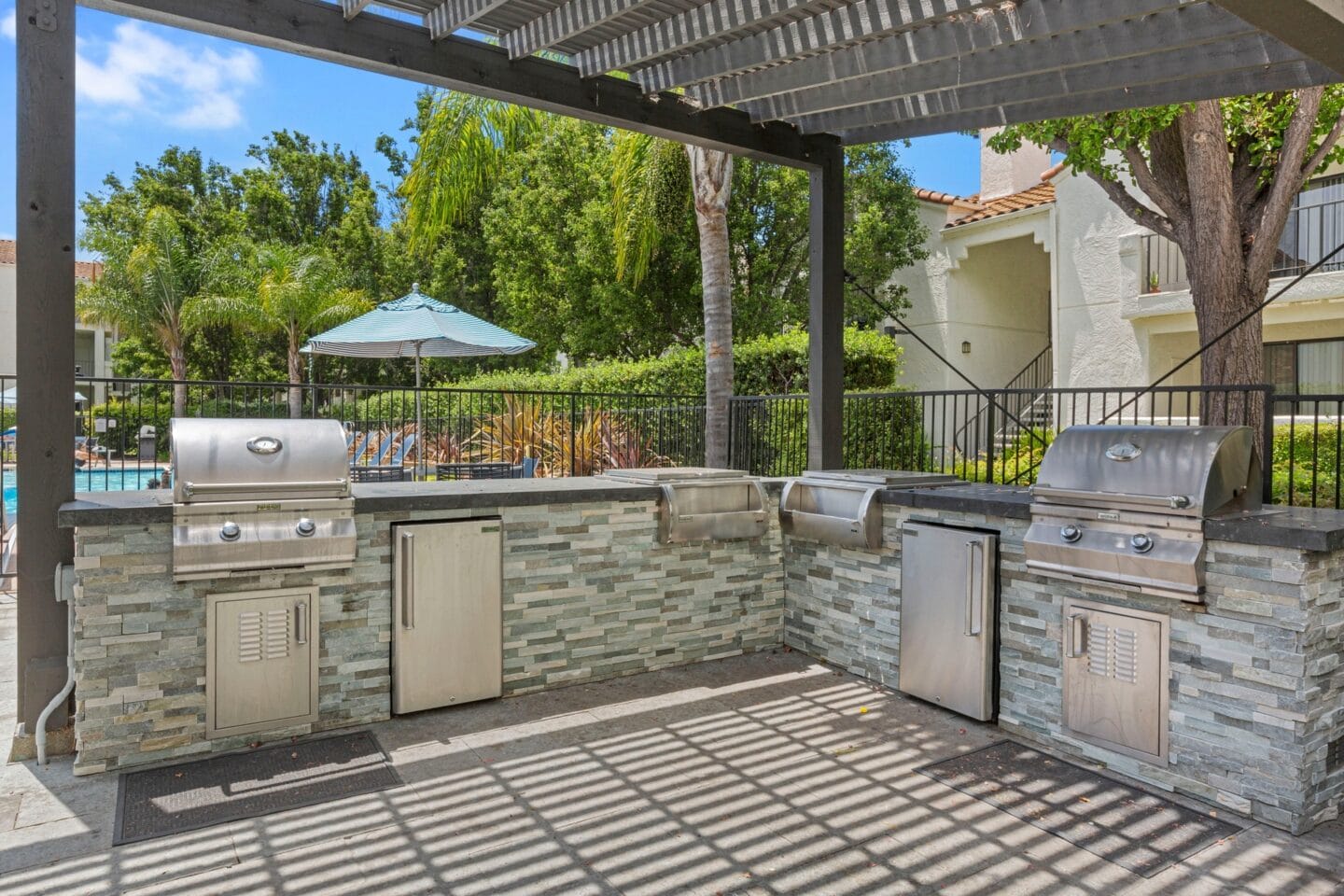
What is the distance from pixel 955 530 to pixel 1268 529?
1.27 metres

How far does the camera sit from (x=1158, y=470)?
321cm

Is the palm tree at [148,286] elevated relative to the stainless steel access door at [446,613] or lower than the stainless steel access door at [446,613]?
elevated

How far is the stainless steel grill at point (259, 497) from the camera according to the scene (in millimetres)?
3344

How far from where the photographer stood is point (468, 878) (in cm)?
259

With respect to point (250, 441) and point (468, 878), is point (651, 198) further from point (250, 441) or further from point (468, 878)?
point (468, 878)

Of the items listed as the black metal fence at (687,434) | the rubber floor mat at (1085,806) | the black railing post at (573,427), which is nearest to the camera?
the rubber floor mat at (1085,806)

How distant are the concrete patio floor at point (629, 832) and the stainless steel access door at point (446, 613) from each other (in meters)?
0.19

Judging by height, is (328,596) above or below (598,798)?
above

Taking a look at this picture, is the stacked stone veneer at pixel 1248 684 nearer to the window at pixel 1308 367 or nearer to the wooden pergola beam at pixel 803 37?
the wooden pergola beam at pixel 803 37

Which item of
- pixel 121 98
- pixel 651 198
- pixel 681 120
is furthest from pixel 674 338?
pixel 121 98

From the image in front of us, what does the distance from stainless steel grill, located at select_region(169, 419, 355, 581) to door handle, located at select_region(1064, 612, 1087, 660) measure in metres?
2.98

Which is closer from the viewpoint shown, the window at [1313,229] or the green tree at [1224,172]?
the green tree at [1224,172]

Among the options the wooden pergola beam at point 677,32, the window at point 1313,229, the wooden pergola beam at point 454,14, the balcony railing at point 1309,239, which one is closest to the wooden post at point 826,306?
the wooden pergola beam at point 677,32

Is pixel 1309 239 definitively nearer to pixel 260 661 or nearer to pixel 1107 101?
pixel 1107 101
